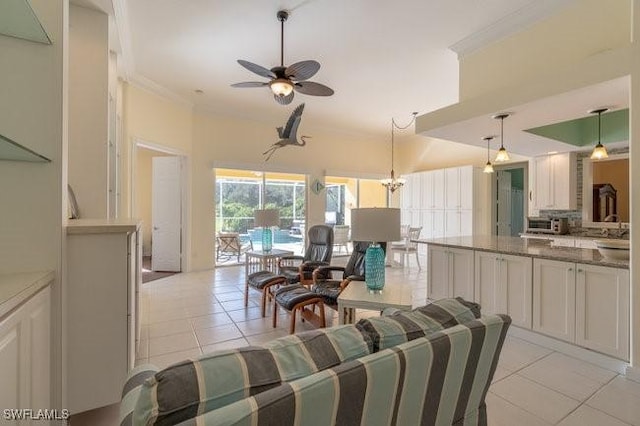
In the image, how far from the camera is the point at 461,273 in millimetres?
3707

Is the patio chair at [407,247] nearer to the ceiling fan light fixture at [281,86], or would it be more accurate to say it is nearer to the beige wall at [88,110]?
the ceiling fan light fixture at [281,86]

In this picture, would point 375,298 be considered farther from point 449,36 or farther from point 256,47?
point 256,47

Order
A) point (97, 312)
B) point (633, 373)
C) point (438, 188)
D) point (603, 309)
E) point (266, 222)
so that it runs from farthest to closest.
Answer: point (438, 188) < point (266, 222) < point (603, 309) < point (633, 373) < point (97, 312)

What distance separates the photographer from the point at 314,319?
3.71m

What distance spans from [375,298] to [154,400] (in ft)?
6.30

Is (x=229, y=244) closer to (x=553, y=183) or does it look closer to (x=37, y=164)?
(x=37, y=164)

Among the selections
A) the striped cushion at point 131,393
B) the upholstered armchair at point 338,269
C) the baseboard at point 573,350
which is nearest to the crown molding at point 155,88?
the upholstered armchair at point 338,269

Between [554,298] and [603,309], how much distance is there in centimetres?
35

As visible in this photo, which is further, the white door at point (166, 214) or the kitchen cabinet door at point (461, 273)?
the white door at point (166, 214)

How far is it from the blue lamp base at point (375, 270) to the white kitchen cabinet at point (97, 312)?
1720 millimetres

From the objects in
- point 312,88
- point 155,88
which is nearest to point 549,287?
point 312,88

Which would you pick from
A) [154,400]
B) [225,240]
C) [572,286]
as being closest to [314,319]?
[572,286]

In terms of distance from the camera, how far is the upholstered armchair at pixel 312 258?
4.18 m

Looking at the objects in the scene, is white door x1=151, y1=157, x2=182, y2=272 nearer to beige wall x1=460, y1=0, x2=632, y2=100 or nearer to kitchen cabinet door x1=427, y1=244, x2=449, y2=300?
kitchen cabinet door x1=427, y1=244, x2=449, y2=300
